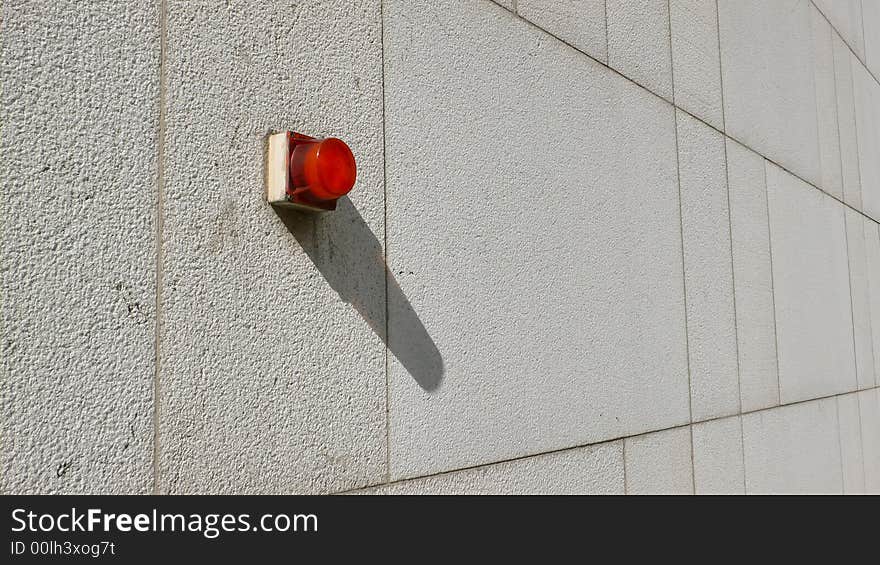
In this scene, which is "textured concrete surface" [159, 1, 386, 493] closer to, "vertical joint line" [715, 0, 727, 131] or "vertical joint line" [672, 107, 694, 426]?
"vertical joint line" [672, 107, 694, 426]

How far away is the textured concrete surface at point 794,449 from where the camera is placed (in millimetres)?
5379

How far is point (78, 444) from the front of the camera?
6.14 feet

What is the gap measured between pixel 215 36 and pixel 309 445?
3.92 ft

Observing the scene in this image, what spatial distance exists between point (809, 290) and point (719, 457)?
7.87 feet

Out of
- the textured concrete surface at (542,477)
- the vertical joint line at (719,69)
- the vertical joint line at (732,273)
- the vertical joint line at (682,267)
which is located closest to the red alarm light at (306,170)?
the textured concrete surface at (542,477)

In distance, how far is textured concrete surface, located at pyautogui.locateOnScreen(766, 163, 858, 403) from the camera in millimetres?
6066

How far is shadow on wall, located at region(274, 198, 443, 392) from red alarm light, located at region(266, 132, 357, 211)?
8cm

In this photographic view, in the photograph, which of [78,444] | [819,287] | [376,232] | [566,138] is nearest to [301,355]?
[376,232]

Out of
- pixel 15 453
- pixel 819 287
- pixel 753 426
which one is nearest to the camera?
pixel 15 453

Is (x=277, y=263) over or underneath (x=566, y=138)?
underneath

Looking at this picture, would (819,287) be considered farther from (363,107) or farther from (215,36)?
(215,36)

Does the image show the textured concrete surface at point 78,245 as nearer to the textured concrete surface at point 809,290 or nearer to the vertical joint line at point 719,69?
the vertical joint line at point 719,69

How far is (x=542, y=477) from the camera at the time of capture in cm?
342

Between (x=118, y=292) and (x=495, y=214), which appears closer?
(x=118, y=292)
